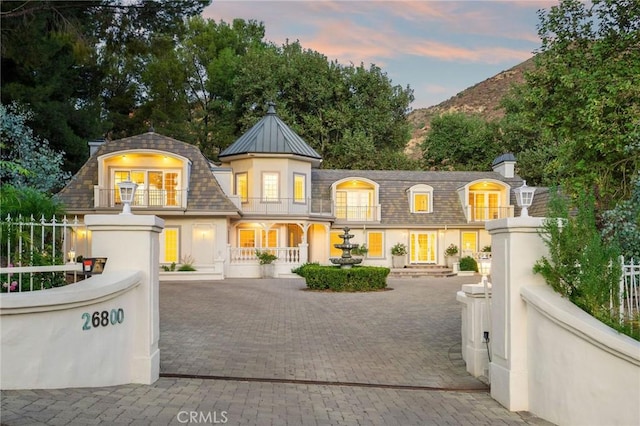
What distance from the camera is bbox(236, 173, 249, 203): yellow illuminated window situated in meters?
30.7

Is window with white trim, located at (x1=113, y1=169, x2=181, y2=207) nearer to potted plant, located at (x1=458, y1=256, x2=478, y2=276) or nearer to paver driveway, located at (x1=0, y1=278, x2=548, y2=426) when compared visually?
paver driveway, located at (x1=0, y1=278, x2=548, y2=426)

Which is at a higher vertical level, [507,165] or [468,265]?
[507,165]

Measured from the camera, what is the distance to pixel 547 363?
19.7 ft

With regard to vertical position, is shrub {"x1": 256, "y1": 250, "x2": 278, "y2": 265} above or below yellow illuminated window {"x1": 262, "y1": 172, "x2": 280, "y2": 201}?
below

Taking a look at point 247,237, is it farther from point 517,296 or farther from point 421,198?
point 517,296

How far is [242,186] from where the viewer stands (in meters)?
31.2

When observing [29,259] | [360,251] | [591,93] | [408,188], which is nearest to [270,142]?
[360,251]

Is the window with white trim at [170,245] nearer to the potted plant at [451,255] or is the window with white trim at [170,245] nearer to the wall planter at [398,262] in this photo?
the wall planter at [398,262]

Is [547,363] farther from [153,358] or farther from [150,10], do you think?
[150,10]

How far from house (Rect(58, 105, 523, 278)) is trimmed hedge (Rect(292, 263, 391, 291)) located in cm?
709

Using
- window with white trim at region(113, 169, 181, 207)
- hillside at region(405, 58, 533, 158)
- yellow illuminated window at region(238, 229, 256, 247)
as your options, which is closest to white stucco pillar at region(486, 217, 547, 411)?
window with white trim at region(113, 169, 181, 207)

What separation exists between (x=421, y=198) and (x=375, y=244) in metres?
3.77

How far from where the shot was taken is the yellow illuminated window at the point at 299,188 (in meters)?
31.1

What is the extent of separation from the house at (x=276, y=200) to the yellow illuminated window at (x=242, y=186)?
5 centimetres
